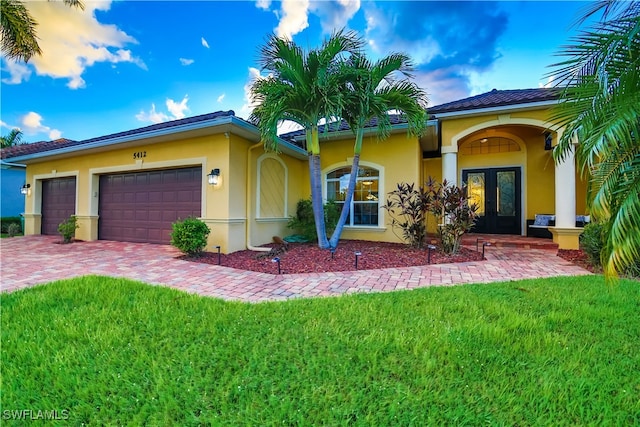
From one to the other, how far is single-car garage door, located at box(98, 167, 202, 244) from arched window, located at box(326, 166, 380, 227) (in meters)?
4.53

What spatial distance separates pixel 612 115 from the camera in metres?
2.52

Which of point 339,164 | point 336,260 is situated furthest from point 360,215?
point 336,260

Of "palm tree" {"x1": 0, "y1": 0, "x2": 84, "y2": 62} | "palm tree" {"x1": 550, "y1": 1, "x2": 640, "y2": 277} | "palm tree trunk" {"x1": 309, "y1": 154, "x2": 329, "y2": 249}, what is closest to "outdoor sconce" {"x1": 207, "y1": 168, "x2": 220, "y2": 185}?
"palm tree trunk" {"x1": 309, "y1": 154, "x2": 329, "y2": 249}

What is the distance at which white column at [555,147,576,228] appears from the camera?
7598 millimetres

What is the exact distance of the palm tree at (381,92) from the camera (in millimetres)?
6266

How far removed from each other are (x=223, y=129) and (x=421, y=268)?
5.88 m

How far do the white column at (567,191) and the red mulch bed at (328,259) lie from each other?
2.71 m

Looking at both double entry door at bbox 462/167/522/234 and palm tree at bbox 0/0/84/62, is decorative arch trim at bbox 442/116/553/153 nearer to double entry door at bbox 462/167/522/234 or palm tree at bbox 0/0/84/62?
double entry door at bbox 462/167/522/234

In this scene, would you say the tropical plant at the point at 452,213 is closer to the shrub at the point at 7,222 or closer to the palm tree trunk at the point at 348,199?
the palm tree trunk at the point at 348,199

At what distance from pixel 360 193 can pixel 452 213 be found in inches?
141

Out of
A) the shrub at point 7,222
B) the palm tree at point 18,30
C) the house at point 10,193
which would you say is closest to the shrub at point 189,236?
the palm tree at point 18,30

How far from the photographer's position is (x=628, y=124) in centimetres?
237

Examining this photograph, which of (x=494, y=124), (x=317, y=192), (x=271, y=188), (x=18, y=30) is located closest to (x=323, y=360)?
(x=317, y=192)

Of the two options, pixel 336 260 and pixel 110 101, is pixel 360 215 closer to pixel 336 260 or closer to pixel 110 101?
pixel 336 260
